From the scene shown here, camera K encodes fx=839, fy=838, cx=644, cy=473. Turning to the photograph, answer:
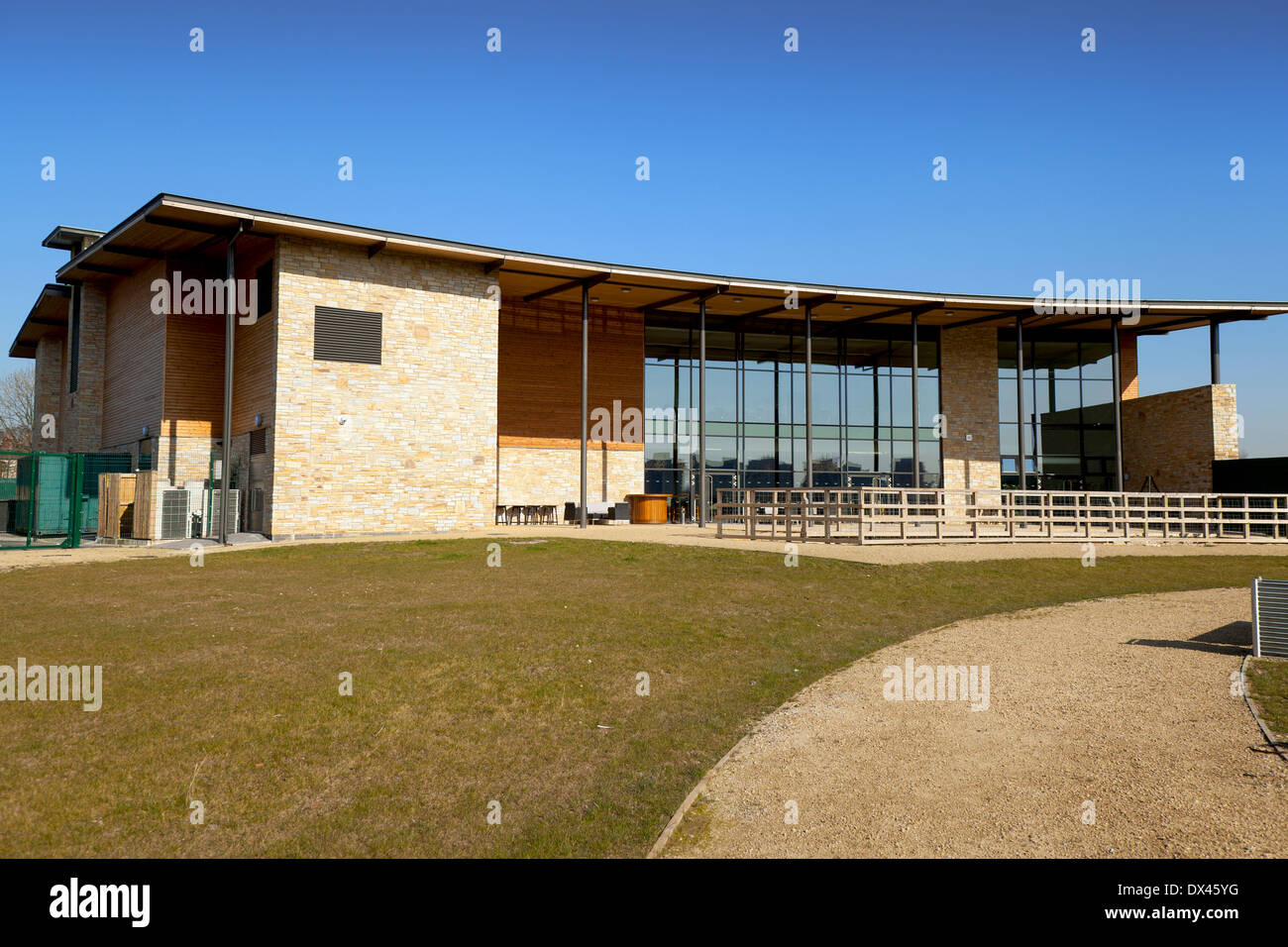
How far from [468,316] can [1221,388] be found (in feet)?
91.6

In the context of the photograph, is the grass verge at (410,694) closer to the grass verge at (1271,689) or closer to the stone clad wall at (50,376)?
the grass verge at (1271,689)

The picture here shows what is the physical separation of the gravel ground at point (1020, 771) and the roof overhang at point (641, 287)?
62.3 ft

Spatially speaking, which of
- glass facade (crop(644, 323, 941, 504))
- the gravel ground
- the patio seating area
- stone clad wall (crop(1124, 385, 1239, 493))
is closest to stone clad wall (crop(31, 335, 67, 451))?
the patio seating area

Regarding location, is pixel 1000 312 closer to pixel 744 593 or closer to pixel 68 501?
pixel 744 593

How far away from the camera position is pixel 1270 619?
8.86 meters

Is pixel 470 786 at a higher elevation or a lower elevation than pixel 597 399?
lower

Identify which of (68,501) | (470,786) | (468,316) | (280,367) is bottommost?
(470,786)

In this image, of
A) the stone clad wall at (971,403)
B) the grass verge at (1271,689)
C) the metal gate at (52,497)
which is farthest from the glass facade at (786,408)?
the grass verge at (1271,689)

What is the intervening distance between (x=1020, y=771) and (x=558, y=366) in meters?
26.0

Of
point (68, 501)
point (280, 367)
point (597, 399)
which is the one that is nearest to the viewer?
point (280, 367)

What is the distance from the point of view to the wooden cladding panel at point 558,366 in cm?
2967

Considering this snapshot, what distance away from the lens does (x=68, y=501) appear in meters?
24.2

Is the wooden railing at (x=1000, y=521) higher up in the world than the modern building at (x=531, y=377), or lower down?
lower down
